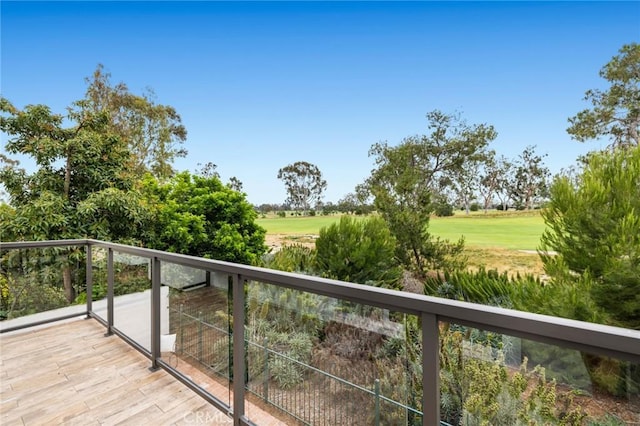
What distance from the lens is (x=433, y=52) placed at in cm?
1328

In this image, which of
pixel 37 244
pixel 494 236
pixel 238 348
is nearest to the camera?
pixel 238 348

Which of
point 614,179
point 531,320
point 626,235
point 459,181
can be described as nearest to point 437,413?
point 531,320

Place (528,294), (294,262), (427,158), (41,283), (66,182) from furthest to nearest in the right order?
(427,158)
(294,262)
(66,182)
(528,294)
(41,283)

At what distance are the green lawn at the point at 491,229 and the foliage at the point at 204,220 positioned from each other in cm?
242

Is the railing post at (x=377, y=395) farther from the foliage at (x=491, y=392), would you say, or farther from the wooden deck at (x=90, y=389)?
the wooden deck at (x=90, y=389)

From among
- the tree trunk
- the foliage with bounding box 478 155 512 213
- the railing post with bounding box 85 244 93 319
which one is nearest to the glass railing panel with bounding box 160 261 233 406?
the railing post with bounding box 85 244 93 319

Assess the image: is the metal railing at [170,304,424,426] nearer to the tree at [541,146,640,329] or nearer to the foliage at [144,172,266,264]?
the tree at [541,146,640,329]

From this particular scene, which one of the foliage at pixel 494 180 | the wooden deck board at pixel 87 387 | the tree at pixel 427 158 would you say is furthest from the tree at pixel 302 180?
the wooden deck board at pixel 87 387

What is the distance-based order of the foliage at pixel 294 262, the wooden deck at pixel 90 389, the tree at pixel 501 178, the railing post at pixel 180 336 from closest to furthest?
the wooden deck at pixel 90 389, the railing post at pixel 180 336, the foliage at pixel 294 262, the tree at pixel 501 178

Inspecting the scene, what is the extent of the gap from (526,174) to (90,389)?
1760cm

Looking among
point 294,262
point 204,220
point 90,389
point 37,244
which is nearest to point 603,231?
point 294,262

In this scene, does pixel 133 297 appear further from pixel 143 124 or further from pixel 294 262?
pixel 143 124

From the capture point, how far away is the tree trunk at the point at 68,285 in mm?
3949

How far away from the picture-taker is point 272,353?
74.3 inches
